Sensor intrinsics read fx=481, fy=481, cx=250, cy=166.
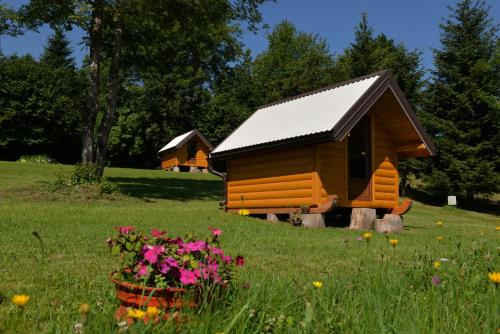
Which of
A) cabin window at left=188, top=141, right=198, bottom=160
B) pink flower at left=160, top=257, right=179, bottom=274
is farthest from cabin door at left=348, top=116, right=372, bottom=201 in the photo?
cabin window at left=188, top=141, right=198, bottom=160

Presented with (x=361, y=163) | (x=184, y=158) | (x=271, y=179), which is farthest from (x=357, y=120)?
(x=184, y=158)

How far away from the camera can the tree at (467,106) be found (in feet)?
90.2

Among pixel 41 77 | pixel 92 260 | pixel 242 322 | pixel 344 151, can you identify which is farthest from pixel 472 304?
pixel 41 77

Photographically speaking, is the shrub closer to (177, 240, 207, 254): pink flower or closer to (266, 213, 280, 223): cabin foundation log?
(266, 213, 280, 223): cabin foundation log

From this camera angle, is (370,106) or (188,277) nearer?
(188,277)

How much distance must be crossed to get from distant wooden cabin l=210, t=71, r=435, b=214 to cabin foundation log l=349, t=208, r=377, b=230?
50 cm

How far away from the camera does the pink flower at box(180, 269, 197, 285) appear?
2922mm

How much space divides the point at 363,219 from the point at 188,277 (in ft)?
36.4

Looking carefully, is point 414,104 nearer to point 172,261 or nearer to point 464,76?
point 464,76

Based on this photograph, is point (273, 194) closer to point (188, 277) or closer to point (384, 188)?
point (384, 188)

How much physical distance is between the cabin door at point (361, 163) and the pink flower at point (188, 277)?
466 inches

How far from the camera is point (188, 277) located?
2.97m

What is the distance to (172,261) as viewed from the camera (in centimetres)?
306

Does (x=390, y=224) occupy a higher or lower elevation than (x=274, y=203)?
lower
